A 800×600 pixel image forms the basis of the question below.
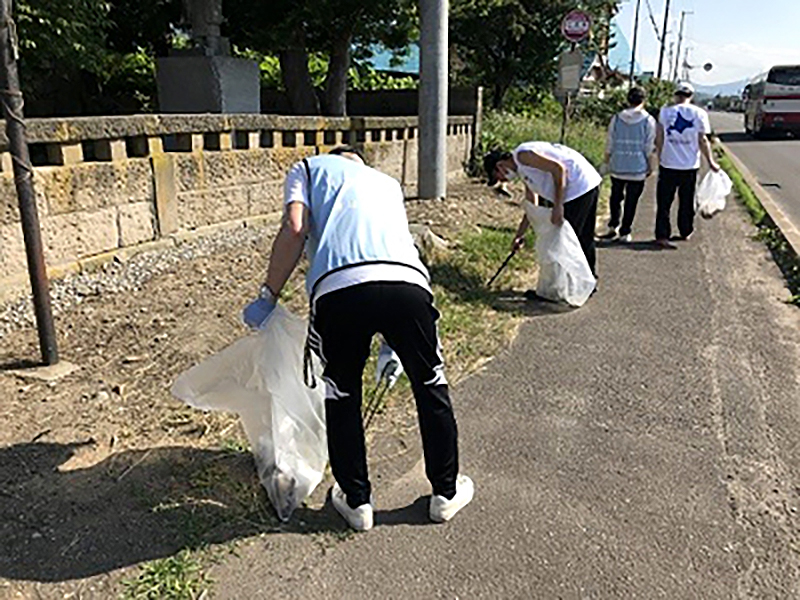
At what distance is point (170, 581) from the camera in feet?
7.97

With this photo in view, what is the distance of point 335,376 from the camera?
263 centimetres

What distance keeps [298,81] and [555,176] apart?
910 centimetres

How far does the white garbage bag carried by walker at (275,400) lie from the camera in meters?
2.84

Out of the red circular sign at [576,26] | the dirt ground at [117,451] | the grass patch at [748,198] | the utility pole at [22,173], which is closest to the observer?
the dirt ground at [117,451]

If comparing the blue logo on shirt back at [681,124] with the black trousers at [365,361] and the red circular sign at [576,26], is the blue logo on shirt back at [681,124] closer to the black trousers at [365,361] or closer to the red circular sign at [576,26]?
the red circular sign at [576,26]

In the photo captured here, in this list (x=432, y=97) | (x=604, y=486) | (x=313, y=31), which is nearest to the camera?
(x=604, y=486)

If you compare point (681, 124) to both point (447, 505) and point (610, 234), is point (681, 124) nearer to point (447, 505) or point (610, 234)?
point (610, 234)

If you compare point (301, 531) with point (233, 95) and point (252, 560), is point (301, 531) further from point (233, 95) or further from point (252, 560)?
point (233, 95)

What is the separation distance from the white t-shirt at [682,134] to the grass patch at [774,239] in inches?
51.3

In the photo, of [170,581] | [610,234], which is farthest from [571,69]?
[170,581]

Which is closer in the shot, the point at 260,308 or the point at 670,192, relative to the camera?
the point at 260,308

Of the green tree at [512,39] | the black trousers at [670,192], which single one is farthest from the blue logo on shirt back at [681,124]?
the green tree at [512,39]

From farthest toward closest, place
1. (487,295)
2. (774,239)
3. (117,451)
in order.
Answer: (774,239), (487,295), (117,451)

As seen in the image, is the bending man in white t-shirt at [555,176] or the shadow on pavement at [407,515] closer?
the shadow on pavement at [407,515]
